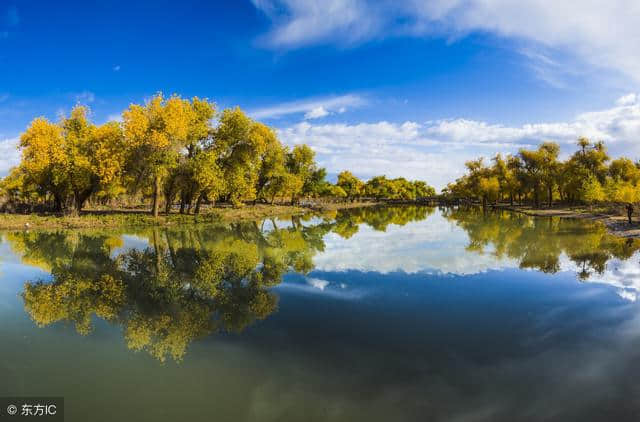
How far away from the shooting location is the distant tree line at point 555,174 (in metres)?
68.0

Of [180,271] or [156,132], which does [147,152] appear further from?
[180,271]

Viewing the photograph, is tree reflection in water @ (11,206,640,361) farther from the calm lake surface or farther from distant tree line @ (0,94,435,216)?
distant tree line @ (0,94,435,216)

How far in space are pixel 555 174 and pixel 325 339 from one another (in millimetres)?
91439

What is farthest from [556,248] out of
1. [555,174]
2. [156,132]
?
[555,174]

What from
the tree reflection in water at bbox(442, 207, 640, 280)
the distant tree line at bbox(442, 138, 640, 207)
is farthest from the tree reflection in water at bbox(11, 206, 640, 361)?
the distant tree line at bbox(442, 138, 640, 207)

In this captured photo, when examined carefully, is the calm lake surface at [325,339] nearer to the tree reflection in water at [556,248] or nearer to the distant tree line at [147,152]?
the tree reflection in water at [556,248]

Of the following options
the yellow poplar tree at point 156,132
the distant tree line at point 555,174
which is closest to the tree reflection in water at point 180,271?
the yellow poplar tree at point 156,132

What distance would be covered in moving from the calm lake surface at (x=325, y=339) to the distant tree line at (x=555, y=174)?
5442 cm

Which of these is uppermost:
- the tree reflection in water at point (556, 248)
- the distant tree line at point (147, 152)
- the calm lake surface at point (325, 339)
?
the distant tree line at point (147, 152)

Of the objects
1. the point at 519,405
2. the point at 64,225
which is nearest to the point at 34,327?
the point at 519,405

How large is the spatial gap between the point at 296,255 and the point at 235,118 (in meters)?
34.8

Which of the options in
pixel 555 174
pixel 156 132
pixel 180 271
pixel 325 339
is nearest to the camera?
pixel 325 339

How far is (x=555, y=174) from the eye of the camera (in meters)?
81.9

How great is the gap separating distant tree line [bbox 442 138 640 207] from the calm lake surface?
54416 mm
